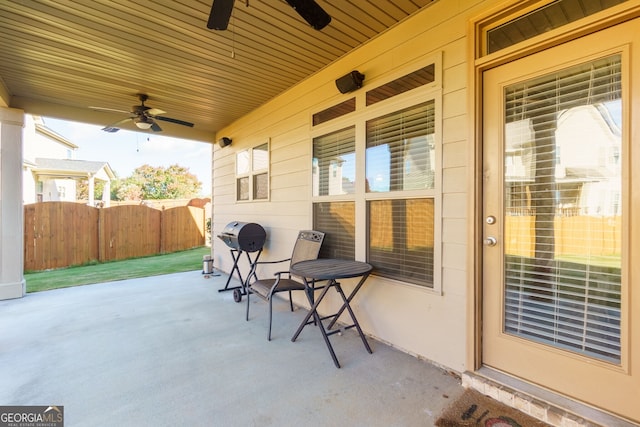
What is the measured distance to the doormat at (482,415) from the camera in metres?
1.63

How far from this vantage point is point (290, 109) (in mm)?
3949

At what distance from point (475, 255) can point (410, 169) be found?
35.3 inches

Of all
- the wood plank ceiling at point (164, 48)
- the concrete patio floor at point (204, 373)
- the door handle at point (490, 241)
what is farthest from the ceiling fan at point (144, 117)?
the door handle at point (490, 241)

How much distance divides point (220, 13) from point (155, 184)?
2207 cm

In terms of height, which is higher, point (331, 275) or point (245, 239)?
point (245, 239)

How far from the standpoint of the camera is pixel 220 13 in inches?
65.1

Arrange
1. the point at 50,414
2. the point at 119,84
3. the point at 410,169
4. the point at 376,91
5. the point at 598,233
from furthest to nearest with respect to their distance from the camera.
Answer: the point at 119,84
the point at 376,91
the point at 410,169
the point at 50,414
the point at 598,233

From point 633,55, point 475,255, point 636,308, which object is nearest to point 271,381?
point 475,255

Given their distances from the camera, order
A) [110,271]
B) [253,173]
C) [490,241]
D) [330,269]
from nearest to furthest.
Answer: [490,241]
[330,269]
[253,173]
[110,271]

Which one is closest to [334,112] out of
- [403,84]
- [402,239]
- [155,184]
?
[403,84]

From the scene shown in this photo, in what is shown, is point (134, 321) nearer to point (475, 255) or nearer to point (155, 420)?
point (155, 420)

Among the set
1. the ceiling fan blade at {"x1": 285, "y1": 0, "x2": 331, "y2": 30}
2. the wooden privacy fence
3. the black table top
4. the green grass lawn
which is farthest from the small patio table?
the wooden privacy fence

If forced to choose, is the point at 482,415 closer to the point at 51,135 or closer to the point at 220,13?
the point at 220,13

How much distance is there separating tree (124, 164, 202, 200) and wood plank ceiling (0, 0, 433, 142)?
17.5 metres
